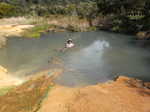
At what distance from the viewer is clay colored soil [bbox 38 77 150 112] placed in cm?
759

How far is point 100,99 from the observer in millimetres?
8219

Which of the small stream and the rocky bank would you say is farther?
the small stream

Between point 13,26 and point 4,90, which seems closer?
point 4,90

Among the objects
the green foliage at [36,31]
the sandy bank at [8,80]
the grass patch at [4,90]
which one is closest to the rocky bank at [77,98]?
the grass patch at [4,90]

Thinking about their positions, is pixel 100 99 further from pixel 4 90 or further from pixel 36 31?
pixel 36 31

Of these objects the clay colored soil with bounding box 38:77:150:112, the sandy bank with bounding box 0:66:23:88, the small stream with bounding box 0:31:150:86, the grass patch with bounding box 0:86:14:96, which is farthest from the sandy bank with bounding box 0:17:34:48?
the clay colored soil with bounding box 38:77:150:112

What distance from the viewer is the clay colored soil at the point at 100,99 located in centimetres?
759

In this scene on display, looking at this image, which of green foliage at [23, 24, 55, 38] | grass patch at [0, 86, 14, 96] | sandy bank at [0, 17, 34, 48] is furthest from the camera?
sandy bank at [0, 17, 34, 48]

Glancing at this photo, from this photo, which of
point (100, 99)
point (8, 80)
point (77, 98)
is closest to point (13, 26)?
point (8, 80)

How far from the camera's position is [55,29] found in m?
32.8

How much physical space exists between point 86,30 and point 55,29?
550cm

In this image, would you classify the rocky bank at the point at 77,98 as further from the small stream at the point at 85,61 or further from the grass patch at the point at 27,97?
the small stream at the point at 85,61

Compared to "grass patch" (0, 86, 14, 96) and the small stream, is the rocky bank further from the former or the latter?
the small stream

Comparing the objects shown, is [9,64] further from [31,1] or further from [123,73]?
[31,1]
